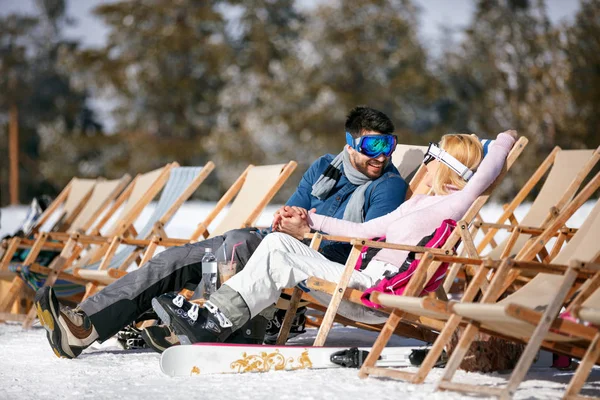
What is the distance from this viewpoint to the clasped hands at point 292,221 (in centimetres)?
396

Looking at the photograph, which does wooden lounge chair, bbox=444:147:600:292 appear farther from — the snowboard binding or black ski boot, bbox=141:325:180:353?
black ski boot, bbox=141:325:180:353

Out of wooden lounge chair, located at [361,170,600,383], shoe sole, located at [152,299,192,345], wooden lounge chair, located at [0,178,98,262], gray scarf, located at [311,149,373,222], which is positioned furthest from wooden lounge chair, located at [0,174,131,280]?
wooden lounge chair, located at [361,170,600,383]

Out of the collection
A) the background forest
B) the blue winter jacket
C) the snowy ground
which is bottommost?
the snowy ground

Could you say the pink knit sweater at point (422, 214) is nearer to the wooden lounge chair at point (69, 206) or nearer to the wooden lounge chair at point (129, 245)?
the wooden lounge chair at point (129, 245)

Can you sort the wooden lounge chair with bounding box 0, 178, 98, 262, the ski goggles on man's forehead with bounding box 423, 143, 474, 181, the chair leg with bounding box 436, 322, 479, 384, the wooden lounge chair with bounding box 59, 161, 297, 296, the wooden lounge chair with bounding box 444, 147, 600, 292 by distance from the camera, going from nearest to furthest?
the chair leg with bounding box 436, 322, 479, 384 < the ski goggles on man's forehead with bounding box 423, 143, 474, 181 < the wooden lounge chair with bounding box 59, 161, 297, 296 < the wooden lounge chair with bounding box 444, 147, 600, 292 < the wooden lounge chair with bounding box 0, 178, 98, 262

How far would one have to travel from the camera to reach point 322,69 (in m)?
24.7

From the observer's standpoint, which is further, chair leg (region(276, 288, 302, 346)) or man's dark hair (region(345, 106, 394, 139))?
man's dark hair (region(345, 106, 394, 139))

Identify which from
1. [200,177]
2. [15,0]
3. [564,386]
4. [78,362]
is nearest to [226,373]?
[78,362]

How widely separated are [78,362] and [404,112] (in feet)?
69.8

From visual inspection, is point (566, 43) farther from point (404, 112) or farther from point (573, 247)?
point (573, 247)

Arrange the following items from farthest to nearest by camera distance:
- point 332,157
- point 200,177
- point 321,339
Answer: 1. point 200,177
2. point 332,157
3. point 321,339

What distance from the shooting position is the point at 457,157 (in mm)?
3906

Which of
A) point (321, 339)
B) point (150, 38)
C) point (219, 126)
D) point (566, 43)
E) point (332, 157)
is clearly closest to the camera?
point (321, 339)

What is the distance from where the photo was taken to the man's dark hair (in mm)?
4246
